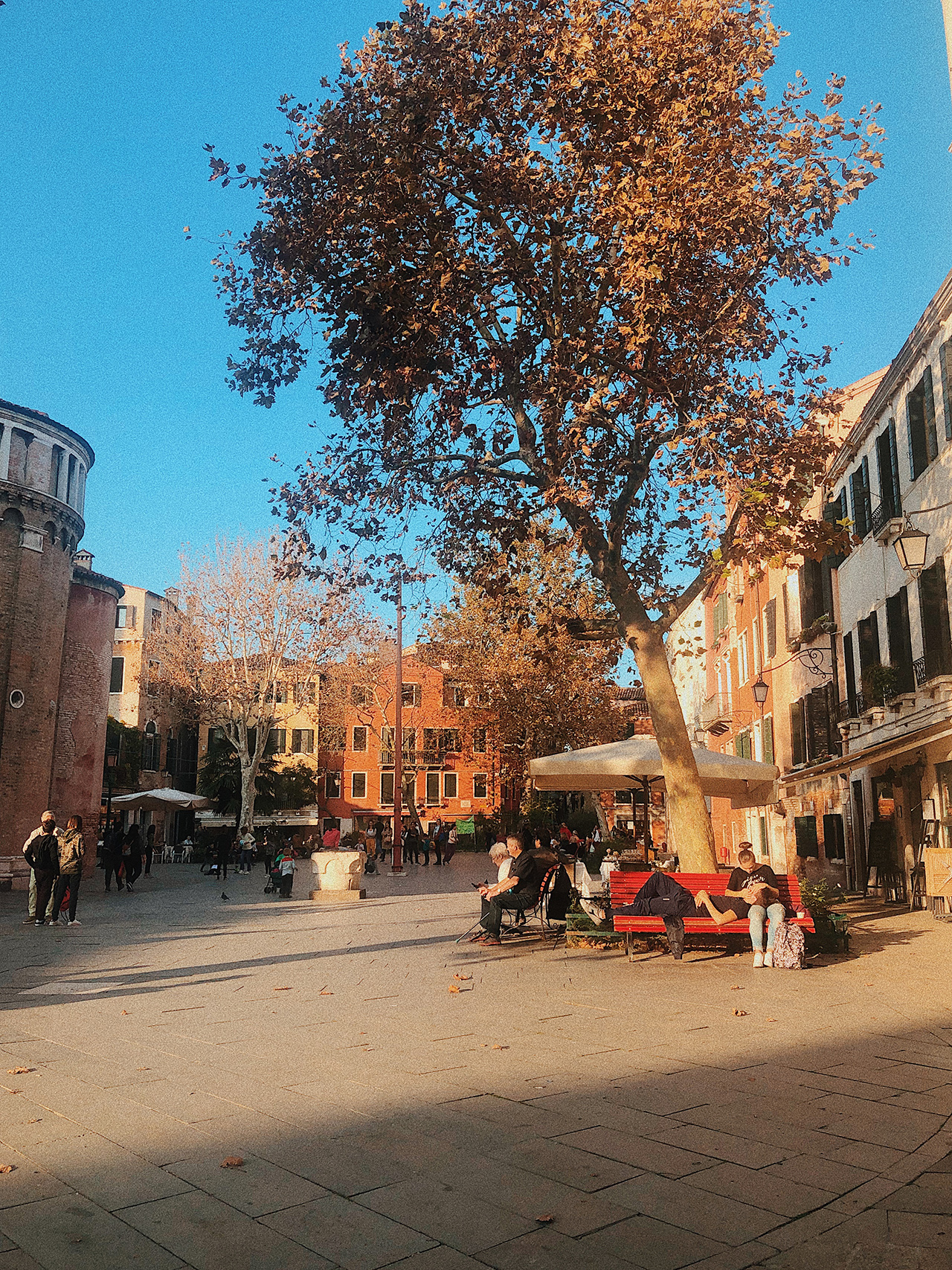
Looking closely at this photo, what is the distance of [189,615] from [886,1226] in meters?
37.3

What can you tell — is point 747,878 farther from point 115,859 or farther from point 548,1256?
point 115,859

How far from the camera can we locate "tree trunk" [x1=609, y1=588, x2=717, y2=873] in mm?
12609

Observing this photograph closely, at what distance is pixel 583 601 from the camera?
1304 inches

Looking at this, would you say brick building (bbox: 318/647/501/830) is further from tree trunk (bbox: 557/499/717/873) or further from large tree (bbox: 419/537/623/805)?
tree trunk (bbox: 557/499/717/873)

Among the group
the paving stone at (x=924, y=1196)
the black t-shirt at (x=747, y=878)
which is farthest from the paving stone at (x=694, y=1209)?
the black t-shirt at (x=747, y=878)

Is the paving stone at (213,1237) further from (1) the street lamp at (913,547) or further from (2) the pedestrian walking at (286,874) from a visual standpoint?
(2) the pedestrian walking at (286,874)

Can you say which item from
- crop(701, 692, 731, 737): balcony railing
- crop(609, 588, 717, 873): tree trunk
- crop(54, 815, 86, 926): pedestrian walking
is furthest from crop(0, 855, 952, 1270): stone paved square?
crop(701, 692, 731, 737): balcony railing

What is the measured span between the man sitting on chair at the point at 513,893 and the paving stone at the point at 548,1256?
28.8ft

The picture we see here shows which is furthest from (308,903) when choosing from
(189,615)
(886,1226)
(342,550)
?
(189,615)

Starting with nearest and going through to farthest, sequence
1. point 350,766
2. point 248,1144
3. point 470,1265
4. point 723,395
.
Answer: point 470,1265 < point 248,1144 < point 723,395 < point 350,766

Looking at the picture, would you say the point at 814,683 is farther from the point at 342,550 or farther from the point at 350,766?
the point at 350,766

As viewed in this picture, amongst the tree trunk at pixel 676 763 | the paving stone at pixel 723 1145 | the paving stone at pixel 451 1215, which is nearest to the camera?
the paving stone at pixel 451 1215

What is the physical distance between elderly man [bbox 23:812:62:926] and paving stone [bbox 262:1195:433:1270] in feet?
41.4

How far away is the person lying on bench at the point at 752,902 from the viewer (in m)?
11.1
